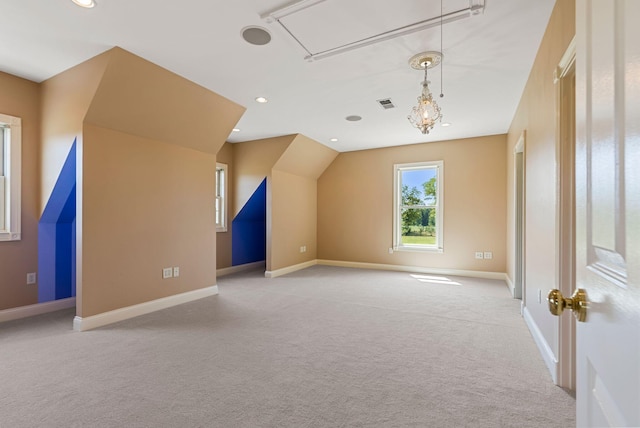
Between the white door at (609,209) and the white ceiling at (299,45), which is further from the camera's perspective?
the white ceiling at (299,45)

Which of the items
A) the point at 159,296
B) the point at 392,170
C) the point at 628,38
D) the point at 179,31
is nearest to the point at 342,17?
the point at 179,31

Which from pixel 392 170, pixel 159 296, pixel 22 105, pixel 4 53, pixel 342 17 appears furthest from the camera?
pixel 392 170

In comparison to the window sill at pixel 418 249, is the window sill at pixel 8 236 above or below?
above

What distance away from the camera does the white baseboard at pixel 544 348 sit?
7.04 ft

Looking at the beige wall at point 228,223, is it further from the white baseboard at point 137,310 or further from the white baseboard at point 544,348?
the white baseboard at point 544,348

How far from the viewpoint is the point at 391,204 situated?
6469 millimetres

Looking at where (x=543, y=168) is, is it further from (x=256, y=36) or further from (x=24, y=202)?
(x=24, y=202)

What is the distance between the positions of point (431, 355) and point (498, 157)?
4.34 metres

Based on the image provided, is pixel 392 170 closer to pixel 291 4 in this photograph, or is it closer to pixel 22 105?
pixel 291 4

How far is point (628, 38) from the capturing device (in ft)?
1.78

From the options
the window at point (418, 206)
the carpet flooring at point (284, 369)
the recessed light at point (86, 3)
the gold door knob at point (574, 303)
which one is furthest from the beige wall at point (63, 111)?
the window at point (418, 206)

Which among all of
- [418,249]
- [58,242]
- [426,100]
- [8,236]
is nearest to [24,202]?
[8,236]

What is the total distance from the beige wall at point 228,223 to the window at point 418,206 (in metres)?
3.35

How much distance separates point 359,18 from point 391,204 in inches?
178
